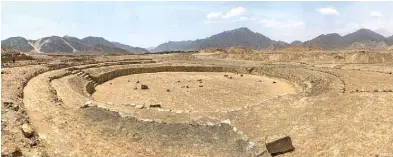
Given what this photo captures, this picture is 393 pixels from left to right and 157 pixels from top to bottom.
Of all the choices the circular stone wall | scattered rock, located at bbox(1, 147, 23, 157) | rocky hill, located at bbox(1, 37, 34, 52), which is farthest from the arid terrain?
rocky hill, located at bbox(1, 37, 34, 52)

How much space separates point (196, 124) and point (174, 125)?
943 millimetres

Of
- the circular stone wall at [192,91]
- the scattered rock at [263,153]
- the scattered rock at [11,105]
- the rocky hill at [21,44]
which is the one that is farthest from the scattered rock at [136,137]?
the rocky hill at [21,44]

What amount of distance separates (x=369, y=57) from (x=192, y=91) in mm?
29284

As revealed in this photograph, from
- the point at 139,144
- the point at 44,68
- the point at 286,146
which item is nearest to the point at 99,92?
the point at 44,68

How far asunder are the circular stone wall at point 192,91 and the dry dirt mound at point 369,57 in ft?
57.4

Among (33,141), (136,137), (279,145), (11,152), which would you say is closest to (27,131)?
(33,141)

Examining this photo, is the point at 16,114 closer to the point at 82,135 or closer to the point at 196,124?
the point at 82,135

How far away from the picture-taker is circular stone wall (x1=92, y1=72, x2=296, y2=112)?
23641 mm

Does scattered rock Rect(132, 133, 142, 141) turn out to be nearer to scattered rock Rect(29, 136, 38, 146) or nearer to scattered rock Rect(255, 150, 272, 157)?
scattered rock Rect(29, 136, 38, 146)

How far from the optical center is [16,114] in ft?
51.8

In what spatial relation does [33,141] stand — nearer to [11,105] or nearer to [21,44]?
[11,105]

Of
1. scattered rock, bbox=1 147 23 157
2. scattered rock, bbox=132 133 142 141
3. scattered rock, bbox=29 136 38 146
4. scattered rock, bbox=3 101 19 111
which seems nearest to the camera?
scattered rock, bbox=1 147 23 157

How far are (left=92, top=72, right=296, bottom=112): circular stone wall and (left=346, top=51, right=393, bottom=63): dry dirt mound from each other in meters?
17.5

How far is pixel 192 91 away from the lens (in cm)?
2767
